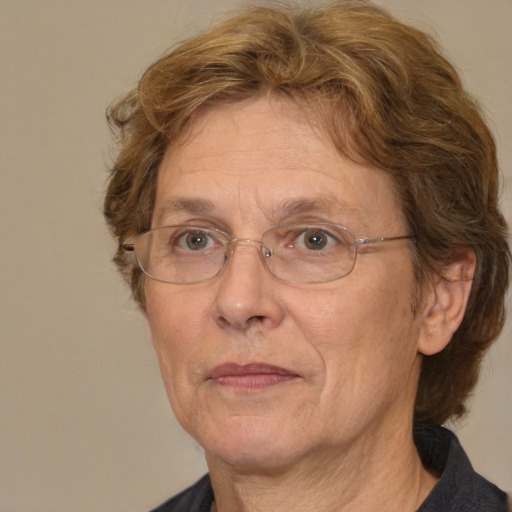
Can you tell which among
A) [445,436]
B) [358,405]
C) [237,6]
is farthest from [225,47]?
[445,436]

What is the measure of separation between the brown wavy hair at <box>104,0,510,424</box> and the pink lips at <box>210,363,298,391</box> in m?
0.52

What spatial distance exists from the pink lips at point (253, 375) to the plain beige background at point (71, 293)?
1757mm

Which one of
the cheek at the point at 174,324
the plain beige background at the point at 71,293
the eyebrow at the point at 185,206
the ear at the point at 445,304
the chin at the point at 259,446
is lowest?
the chin at the point at 259,446

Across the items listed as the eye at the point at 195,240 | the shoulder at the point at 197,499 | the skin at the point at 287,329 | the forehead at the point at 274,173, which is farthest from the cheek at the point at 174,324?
the shoulder at the point at 197,499

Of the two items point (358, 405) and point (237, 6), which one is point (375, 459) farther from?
point (237, 6)

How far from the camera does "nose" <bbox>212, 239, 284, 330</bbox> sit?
303 centimetres

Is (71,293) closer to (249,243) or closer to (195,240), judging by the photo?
(195,240)

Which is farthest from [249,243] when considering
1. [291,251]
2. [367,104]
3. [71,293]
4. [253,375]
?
[71,293]

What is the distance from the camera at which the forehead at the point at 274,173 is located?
315 centimetres

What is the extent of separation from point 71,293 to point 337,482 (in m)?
2.03

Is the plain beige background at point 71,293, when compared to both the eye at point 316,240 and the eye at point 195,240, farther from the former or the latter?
the eye at point 316,240

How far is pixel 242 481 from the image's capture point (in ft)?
10.8

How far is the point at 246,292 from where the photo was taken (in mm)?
3045

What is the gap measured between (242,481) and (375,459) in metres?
0.38
